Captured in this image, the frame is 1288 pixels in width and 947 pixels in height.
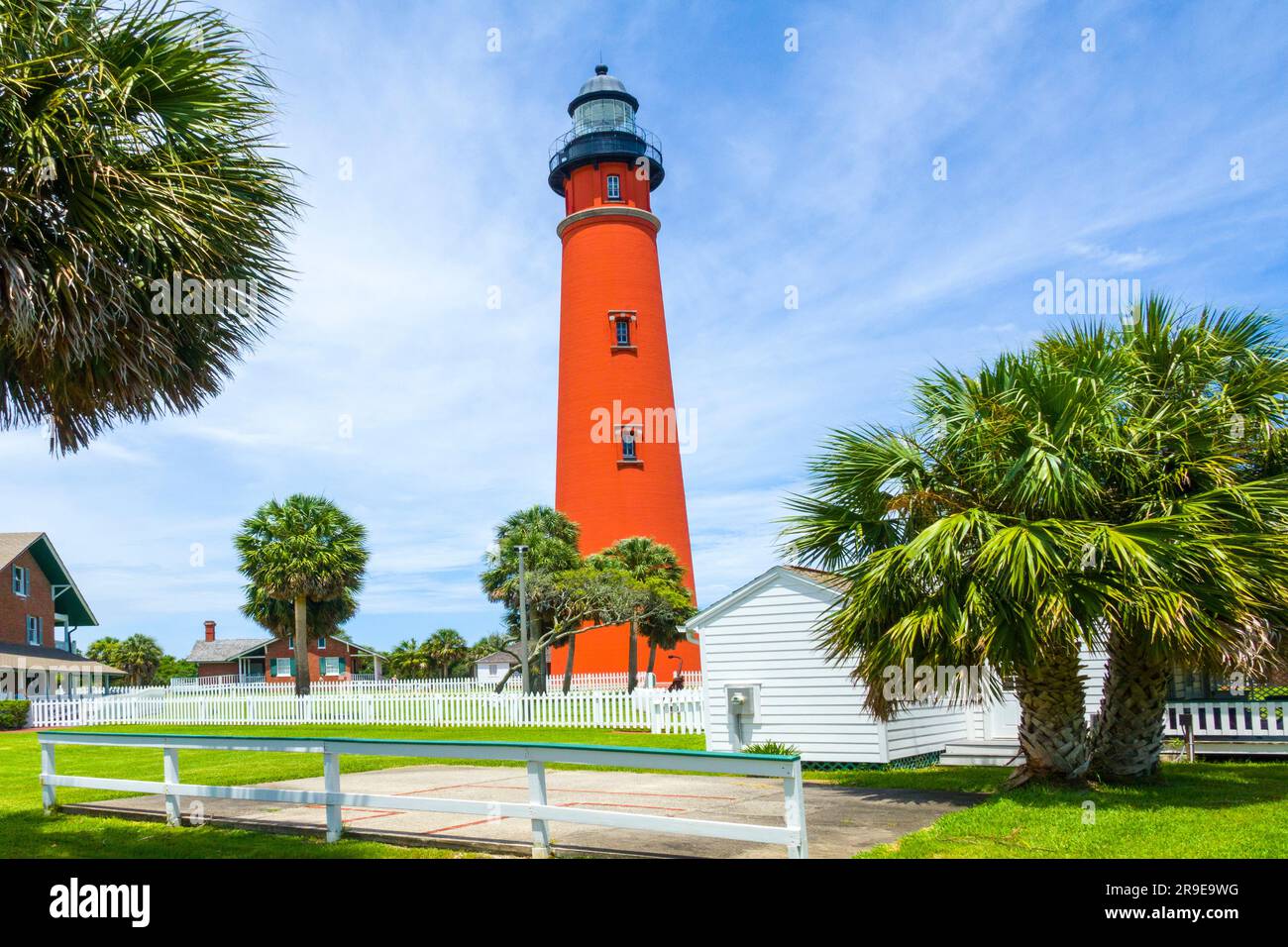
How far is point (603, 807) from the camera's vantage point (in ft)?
33.2

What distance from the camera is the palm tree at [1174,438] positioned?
10.6 meters

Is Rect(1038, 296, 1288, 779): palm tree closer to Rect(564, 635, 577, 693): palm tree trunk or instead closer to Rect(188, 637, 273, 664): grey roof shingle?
Rect(564, 635, 577, 693): palm tree trunk

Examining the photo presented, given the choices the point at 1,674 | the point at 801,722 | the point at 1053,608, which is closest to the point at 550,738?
the point at 801,722

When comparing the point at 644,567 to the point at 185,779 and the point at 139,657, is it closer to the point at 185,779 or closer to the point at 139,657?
the point at 185,779

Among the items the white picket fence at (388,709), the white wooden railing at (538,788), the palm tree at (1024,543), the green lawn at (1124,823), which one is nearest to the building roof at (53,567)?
the white picket fence at (388,709)

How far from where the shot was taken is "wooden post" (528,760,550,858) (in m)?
7.51

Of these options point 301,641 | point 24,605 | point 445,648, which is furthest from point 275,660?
point 301,641

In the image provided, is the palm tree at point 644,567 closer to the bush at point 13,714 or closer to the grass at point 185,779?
the grass at point 185,779

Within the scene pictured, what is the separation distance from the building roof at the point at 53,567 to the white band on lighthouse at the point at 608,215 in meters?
24.5

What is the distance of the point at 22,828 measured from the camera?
389 inches

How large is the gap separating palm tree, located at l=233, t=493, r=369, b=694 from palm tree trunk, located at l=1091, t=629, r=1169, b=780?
28.3 metres

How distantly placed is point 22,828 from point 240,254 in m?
6.32

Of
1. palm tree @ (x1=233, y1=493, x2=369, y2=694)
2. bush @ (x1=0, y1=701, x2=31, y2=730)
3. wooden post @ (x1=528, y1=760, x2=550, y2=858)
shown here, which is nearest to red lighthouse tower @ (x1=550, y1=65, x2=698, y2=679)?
palm tree @ (x1=233, y1=493, x2=369, y2=694)
